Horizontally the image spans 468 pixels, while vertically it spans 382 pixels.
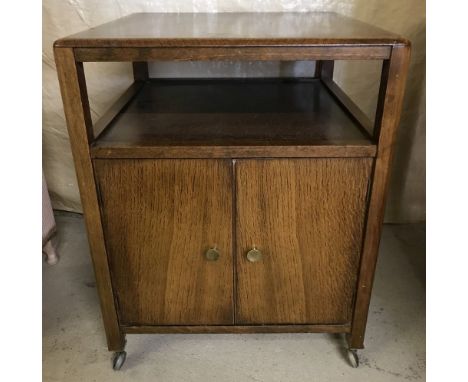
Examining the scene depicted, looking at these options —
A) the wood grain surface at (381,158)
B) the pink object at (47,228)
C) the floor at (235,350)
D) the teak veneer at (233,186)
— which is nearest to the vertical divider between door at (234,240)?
the teak veneer at (233,186)

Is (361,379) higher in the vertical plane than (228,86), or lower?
lower

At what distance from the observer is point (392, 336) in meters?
1.03

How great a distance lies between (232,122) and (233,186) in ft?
0.48

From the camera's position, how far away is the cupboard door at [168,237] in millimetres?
767

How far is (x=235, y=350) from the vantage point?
3.25ft

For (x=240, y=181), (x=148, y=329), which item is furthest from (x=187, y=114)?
(x=148, y=329)

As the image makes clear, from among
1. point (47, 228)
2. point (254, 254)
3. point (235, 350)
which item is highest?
point (254, 254)

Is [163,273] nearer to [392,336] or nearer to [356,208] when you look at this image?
[356,208]

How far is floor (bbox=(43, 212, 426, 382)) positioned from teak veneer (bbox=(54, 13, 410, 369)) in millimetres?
68

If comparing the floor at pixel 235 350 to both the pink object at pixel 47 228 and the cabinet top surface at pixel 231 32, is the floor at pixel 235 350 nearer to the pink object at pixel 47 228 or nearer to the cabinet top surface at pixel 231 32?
the pink object at pixel 47 228

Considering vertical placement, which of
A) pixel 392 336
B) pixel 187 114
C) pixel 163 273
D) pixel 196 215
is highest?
pixel 187 114

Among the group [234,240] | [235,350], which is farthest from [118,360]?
[234,240]

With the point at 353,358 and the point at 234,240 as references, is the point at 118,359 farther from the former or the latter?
the point at 353,358

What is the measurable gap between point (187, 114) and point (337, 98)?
33 cm
